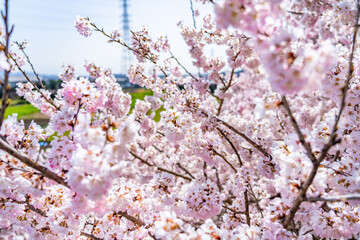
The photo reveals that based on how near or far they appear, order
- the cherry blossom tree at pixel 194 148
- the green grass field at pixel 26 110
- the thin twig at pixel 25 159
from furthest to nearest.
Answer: the green grass field at pixel 26 110, the thin twig at pixel 25 159, the cherry blossom tree at pixel 194 148

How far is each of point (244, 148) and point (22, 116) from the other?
56.0 ft

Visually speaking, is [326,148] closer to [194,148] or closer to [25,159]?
[25,159]

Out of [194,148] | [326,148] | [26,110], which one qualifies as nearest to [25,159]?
[326,148]

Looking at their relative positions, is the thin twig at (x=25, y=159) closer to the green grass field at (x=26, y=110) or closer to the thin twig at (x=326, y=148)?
the thin twig at (x=326, y=148)

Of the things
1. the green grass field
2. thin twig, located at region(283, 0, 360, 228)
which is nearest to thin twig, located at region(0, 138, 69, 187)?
thin twig, located at region(283, 0, 360, 228)

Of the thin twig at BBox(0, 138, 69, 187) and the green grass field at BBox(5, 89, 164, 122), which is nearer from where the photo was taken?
the thin twig at BBox(0, 138, 69, 187)

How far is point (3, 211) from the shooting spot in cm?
208

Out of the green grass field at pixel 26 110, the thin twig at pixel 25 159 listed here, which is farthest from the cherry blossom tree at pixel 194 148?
the green grass field at pixel 26 110

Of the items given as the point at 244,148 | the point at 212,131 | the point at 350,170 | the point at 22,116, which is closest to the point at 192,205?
the point at 212,131

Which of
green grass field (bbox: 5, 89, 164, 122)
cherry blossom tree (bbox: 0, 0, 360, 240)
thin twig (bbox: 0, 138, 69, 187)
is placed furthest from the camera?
green grass field (bbox: 5, 89, 164, 122)

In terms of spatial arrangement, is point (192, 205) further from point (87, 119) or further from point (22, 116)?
point (22, 116)

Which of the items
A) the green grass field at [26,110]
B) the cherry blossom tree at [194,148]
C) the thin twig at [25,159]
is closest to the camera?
the cherry blossom tree at [194,148]

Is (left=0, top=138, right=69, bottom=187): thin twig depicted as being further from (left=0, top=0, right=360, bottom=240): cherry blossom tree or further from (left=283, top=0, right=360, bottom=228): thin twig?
(left=283, top=0, right=360, bottom=228): thin twig

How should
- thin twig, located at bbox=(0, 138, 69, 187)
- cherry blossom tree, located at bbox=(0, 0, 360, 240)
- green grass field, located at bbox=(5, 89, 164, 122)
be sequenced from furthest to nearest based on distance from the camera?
green grass field, located at bbox=(5, 89, 164, 122)
thin twig, located at bbox=(0, 138, 69, 187)
cherry blossom tree, located at bbox=(0, 0, 360, 240)
